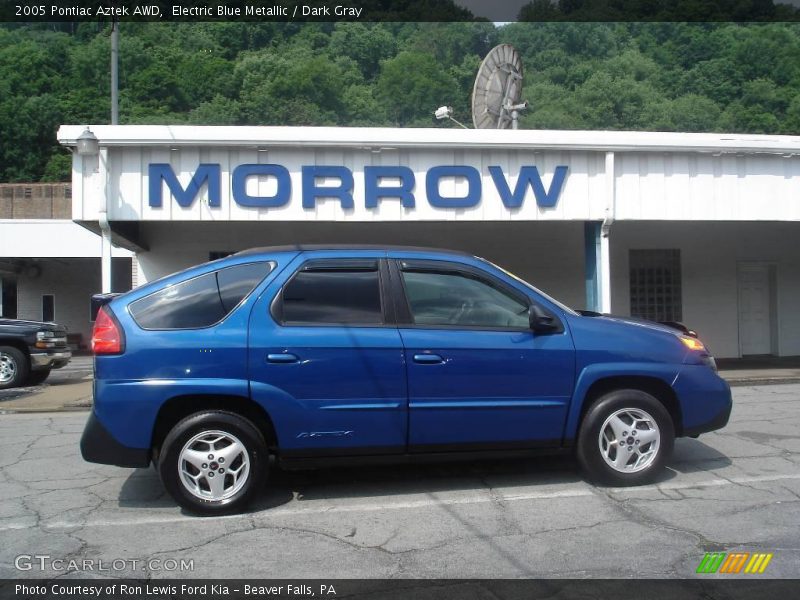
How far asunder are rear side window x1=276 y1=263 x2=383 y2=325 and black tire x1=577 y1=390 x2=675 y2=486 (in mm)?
1800

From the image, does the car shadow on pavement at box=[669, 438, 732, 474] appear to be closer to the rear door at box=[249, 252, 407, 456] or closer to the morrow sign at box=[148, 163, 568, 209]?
the rear door at box=[249, 252, 407, 456]

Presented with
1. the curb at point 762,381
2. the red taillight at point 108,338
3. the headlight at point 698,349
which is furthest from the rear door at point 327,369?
the curb at point 762,381

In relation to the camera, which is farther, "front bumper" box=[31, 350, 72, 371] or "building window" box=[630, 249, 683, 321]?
"building window" box=[630, 249, 683, 321]

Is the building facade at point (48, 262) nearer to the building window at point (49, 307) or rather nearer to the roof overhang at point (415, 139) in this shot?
the building window at point (49, 307)

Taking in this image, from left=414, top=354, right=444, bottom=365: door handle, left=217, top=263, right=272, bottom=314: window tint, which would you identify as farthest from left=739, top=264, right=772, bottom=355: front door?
left=217, top=263, right=272, bottom=314: window tint

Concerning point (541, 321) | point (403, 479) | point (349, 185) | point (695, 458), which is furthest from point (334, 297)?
point (349, 185)

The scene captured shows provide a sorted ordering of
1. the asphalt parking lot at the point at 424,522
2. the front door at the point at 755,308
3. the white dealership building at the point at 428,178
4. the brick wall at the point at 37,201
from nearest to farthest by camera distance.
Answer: the asphalt parking lot at the point at 424,522 < the white dealership building at the point at 428,178 < the front door at the point at 755,308 < the brick wall at the point at 37,201

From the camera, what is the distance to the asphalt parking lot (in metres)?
4.39

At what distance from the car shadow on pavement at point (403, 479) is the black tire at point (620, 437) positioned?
0.29 m

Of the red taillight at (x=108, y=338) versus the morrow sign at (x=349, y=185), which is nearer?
the red taillight at (x=108, y=338)

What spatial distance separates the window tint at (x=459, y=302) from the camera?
559 centimetres

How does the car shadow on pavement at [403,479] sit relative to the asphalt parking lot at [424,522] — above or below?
above

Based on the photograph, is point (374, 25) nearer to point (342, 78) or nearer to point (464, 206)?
point (342, 78)

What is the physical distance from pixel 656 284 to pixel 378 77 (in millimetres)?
53483
